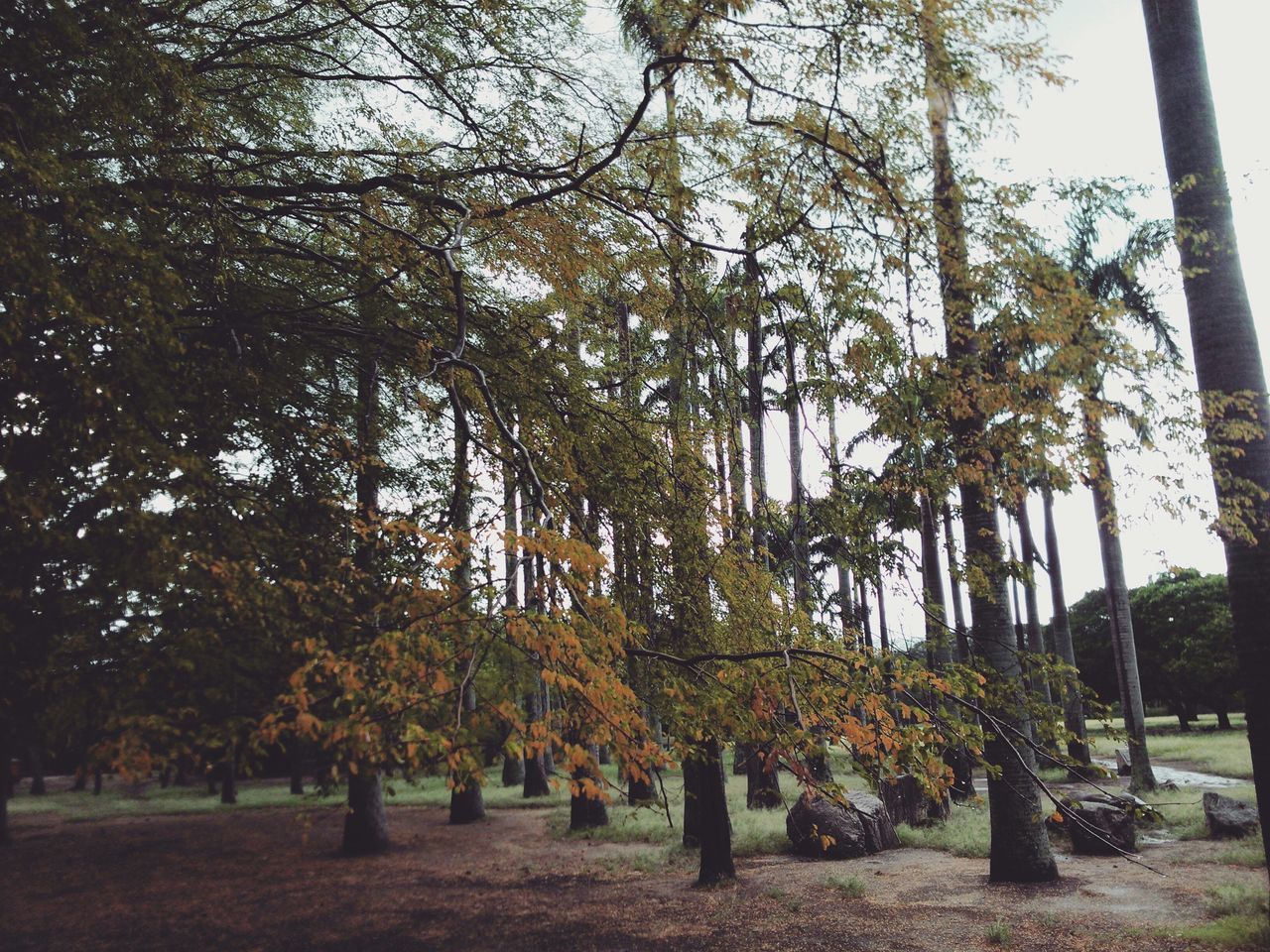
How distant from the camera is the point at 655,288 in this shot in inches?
283

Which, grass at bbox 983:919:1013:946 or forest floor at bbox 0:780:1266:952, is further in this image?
forest floor at bbox 0:780:1266:952

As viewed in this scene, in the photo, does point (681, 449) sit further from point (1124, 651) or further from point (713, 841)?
point (1124, 651)

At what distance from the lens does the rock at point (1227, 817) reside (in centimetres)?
1209

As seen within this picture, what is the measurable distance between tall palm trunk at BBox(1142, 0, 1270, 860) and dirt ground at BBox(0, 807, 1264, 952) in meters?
2.91

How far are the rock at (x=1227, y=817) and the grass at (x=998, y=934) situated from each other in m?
6.39

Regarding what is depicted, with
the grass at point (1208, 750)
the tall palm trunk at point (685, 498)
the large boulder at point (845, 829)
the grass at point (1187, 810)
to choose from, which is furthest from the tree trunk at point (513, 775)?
the tall palm trunk at point (685, 498)

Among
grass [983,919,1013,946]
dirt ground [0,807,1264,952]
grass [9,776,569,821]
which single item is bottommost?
grass [9,776,569,821]

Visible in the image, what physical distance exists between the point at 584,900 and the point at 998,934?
18.2 feet

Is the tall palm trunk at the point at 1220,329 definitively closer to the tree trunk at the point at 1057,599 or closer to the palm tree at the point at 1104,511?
the palm tree at the point at 1104,511

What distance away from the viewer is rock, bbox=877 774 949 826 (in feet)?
50.1

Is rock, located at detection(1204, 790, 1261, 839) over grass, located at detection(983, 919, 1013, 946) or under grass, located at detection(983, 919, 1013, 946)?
over

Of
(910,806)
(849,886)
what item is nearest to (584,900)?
(849,886)

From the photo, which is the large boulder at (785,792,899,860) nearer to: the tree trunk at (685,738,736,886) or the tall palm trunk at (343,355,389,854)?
the tree trunk at (685,738,736,886)

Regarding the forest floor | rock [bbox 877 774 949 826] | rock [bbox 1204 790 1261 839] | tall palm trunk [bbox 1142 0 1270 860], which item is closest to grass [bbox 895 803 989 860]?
rock [bbox 877 774 949 826]
